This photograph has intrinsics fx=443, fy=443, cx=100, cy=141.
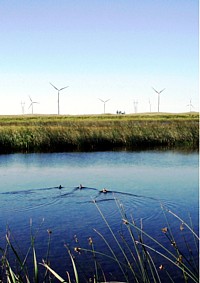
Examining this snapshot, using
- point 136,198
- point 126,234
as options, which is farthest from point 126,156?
point 126,234

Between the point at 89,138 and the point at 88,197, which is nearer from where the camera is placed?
the point at 88,197

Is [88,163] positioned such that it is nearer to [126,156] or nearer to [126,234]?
[126,156]

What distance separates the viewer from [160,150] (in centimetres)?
2298

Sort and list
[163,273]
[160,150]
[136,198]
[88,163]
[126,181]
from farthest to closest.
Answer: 1. [160,150]
2. [88,163]
3. [126,181]
4. [136,198]
5. [163,273]

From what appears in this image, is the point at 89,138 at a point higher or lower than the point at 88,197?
higher

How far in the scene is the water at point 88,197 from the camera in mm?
7499

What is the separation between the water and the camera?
295 inches

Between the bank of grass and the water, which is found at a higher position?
the bank of grass

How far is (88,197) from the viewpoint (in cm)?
1107

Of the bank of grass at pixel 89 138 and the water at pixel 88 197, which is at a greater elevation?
the bank of grass at pixel 89 138

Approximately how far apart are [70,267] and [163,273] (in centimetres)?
128

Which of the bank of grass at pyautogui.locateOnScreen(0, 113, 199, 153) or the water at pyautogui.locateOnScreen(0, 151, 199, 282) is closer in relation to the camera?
the water at pyautogui.locateOnScreen(0, 151, 199, 282)

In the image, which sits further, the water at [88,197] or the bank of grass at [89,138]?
the bank of grass at [89,138]

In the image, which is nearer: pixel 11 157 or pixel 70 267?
pixel 70 267
